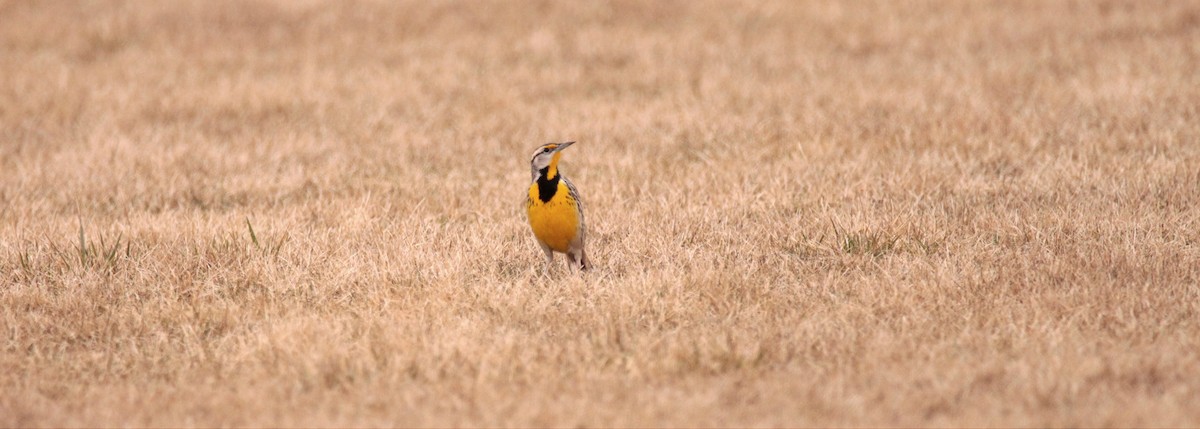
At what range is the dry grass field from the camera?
17.5 ft

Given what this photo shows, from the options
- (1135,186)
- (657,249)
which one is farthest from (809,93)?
(657,249)

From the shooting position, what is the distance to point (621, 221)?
27.8ft

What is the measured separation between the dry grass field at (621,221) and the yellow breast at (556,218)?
0.80 feet

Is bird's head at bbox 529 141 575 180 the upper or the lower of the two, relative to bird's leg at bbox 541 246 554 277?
upper

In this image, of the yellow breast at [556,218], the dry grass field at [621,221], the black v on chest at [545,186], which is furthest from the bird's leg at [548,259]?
the black v on chest at [545,186]

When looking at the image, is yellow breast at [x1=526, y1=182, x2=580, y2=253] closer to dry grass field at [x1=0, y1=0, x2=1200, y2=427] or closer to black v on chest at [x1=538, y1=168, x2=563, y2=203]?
black v on chest at [x1=538, y1=168, x2=563, y2=203]

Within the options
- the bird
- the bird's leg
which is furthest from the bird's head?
the bird's leg

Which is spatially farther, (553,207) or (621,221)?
(621,221)

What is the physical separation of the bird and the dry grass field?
0.78 feet

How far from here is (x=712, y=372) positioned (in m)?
5.54

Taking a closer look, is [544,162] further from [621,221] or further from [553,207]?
[621,221]

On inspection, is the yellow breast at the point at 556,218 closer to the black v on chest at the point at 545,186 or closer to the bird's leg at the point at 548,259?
the black v on chest at the point at 545,186

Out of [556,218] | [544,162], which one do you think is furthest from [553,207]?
[544,162]

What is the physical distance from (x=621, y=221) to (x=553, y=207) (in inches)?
74.3
